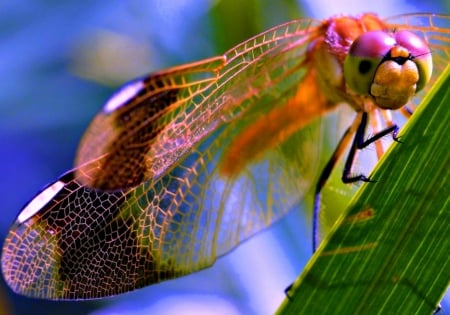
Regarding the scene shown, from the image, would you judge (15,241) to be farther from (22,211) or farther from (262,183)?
(262,183)

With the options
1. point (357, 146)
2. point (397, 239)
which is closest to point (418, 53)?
point (357, 146)

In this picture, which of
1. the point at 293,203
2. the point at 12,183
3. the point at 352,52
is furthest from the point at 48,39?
the point at 352,52

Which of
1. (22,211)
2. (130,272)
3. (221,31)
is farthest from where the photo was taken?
(221,31)

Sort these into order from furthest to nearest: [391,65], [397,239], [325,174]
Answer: [325,174], [391,65], [397,239]

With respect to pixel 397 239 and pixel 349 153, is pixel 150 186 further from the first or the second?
pixel 397 239

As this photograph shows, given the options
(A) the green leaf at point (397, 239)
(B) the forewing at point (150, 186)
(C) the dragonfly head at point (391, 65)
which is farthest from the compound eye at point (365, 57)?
(A) the green leaf at point (397, 239)

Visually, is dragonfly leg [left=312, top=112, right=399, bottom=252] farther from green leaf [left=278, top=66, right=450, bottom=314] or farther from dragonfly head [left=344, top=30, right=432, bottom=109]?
green leaf [left=278, top=66, right=450, bottom=314]

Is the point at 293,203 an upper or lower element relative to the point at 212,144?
lower
